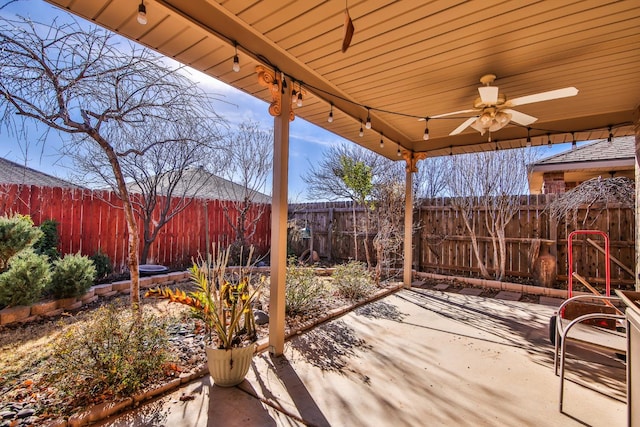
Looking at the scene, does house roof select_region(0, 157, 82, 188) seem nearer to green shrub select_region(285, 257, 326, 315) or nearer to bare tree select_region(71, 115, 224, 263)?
bare tree select_region(71, 115, 224, 263)

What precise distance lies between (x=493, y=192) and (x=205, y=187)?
5945mm

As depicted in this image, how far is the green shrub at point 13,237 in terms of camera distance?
2.95 meters

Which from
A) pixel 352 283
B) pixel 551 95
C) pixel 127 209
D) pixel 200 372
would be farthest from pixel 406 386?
pixel 127 209

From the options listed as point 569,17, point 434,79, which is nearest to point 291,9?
point 434,79

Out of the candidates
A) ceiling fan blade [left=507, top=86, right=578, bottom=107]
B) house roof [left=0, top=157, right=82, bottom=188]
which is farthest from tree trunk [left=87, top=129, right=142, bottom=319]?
house roof [left=0, top=157, right=82, bottom=188]

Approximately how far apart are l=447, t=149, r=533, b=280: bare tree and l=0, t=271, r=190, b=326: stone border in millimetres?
5587

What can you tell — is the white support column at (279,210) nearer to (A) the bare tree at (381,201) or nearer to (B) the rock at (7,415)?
(B) the rock at (7,415)

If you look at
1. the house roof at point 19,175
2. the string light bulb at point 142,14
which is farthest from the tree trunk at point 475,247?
the house roof at point 19,175

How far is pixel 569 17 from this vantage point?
2002 mm

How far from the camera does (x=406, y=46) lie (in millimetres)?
2373

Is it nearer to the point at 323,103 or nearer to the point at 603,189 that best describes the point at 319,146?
the point at 323,103

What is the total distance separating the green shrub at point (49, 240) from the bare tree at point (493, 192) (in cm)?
679

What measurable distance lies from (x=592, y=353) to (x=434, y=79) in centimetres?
298

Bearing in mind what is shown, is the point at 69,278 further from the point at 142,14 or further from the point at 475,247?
the point at 475,247
